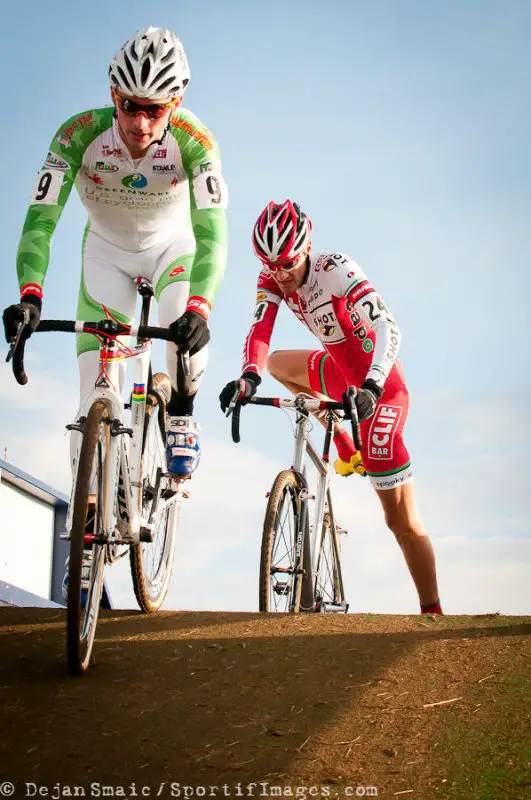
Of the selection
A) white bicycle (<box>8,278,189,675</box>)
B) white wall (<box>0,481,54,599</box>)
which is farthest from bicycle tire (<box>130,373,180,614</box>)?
white wall (<box>0,481,54,599</box>)

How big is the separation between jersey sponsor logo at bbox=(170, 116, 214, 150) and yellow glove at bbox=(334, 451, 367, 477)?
132 inches

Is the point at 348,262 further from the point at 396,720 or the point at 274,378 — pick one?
the point at 396,720

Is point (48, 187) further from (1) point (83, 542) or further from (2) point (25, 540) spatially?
(2) point (25, 540)

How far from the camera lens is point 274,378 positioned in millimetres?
9398

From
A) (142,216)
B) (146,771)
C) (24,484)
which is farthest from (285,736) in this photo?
(24,484)

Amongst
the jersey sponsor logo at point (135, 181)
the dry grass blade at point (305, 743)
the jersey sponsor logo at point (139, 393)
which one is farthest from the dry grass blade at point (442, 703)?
the jersey sponsor logo at point (135, 181)

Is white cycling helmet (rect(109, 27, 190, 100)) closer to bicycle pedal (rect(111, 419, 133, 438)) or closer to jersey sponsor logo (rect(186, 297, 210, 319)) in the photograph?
jersey sponsor logo (rect(186, 297, 210, 319))

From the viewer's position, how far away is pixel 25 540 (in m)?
11.3

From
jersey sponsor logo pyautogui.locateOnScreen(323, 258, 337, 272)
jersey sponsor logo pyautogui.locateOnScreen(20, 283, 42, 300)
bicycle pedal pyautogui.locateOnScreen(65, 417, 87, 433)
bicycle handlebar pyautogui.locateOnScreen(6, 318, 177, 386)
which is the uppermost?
jersey sponsor logo pyautogui.locateOnScreen(323, 258, 337, 272)

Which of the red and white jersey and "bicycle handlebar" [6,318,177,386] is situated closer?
"bicycle handlebar" [6,318,177,386]

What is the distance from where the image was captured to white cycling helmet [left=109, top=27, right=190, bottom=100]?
6.26 m

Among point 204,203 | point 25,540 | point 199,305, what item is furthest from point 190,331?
point 25,540

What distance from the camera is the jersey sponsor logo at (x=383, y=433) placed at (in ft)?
27.1

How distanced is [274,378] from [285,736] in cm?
540
